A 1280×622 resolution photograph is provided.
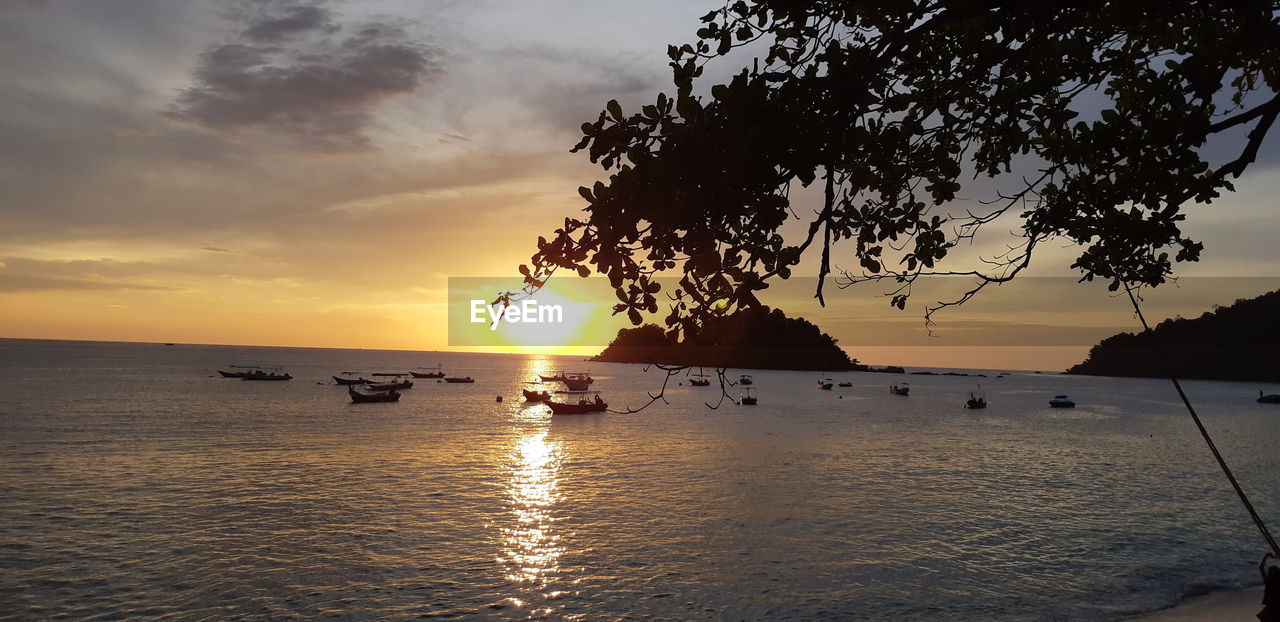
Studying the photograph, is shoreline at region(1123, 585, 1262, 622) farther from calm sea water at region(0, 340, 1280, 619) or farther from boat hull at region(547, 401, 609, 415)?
boat hull at region(547, 401, 609, 415)

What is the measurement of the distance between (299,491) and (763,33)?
3731cm

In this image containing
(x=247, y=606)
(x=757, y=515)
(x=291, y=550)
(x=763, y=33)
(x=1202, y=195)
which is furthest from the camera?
(x=757, y=515)

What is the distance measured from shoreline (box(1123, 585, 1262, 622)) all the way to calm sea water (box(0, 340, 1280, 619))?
645 mm

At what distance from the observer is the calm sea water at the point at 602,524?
20.4m

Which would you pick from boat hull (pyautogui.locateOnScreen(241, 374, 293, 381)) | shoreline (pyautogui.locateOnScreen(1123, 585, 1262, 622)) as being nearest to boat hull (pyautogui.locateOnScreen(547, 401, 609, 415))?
shoreline (pyautogui.locateOnScreen(1123, 585, 1262, 622))

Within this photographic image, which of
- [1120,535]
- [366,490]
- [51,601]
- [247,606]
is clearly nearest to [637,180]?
[247,606]

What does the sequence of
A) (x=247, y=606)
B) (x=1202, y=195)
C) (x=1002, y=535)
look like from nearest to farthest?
(x=1202, y=195) → (x=247, y=606) → (x=1002, y=535)

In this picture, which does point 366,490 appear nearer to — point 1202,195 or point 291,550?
point 291,550

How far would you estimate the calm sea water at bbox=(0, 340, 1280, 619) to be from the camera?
20422mm

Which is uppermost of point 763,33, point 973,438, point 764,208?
point 763,33

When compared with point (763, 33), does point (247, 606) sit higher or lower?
lower

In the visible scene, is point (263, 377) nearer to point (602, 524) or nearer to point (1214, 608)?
point (602, 524)

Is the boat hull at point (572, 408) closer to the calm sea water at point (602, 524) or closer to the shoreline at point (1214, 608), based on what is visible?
the calm sea water at point (602, 524)

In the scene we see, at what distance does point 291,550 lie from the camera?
82.8 ft
